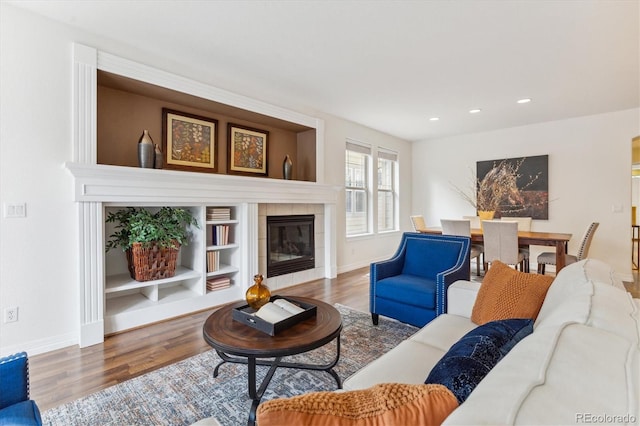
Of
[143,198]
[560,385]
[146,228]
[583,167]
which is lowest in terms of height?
[560,385]

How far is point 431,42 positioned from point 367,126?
9.79 ft

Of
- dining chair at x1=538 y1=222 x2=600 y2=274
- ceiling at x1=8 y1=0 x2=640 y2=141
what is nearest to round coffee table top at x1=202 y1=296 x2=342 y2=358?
ceiling at x1=8 y1=0 x2=640 y2=141

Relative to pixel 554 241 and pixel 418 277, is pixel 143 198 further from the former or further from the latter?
pixel 554 241

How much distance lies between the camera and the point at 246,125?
4336 millimetres

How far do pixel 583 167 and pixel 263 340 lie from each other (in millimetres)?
5918

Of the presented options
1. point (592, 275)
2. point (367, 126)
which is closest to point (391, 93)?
point (367, 126)

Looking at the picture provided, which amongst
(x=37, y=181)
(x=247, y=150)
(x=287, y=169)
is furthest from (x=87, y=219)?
(x=287, y=169)

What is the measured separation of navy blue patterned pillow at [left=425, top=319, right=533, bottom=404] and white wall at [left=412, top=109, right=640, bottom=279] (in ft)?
16.8

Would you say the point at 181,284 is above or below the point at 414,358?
below

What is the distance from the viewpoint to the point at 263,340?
1627 millimetres

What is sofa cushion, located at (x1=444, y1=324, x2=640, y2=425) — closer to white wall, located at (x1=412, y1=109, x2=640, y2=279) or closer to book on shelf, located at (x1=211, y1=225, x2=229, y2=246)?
book on shelf, located at (x1=211, y1=225, x2=229, y2=246)

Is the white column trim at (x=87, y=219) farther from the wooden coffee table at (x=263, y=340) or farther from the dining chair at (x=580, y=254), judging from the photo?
the dining chair at (x=580, y=254)

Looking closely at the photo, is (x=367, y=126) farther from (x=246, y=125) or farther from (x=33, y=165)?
(x=33, y=165)

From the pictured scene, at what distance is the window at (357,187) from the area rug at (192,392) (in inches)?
133
